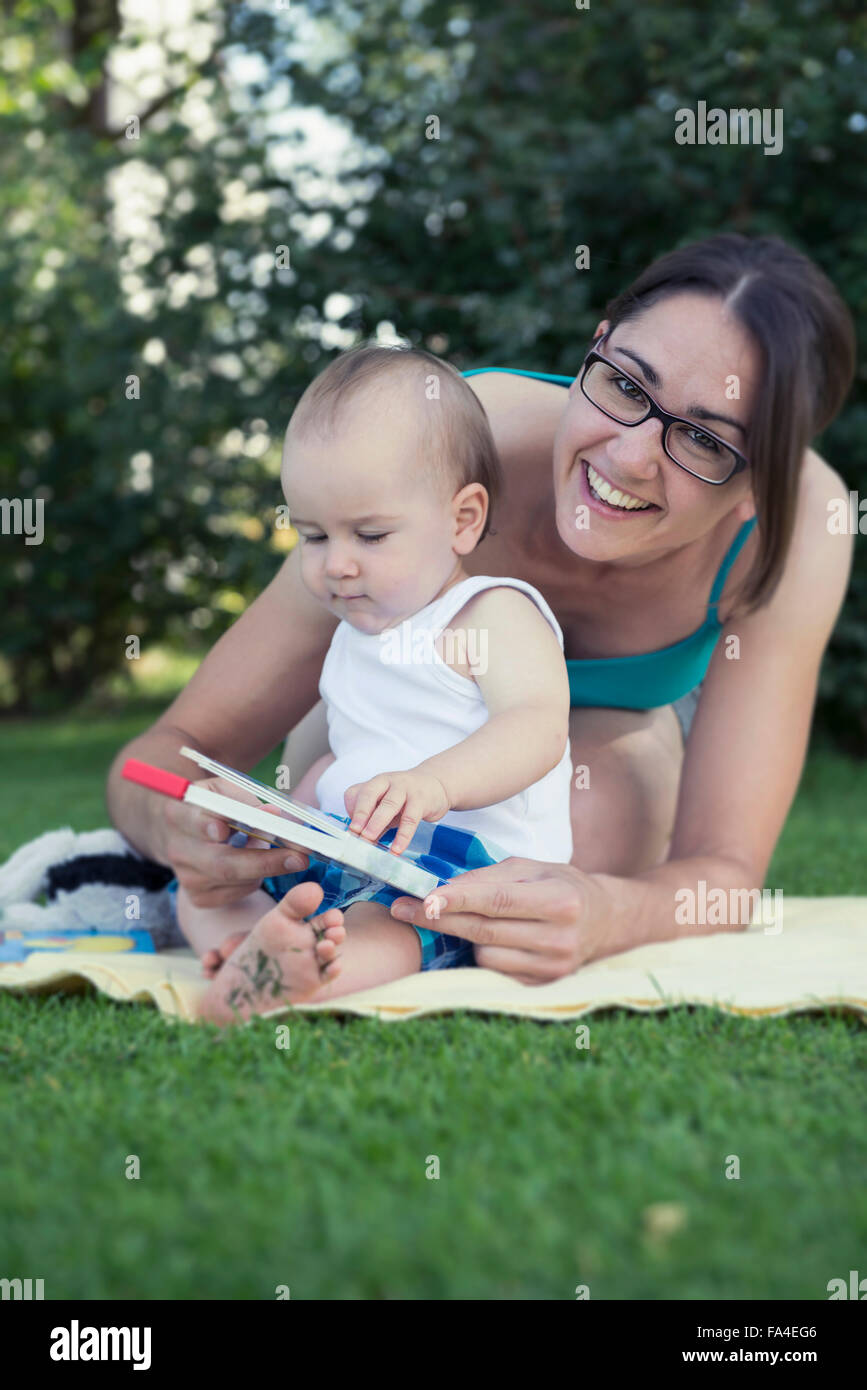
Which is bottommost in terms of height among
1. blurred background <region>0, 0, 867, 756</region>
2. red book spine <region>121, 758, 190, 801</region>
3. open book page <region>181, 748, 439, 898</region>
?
open book page <region>181, 748, 439, 898</region>

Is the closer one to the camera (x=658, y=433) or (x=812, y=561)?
(x=658, y=433)

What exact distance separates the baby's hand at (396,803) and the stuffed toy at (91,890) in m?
1.03

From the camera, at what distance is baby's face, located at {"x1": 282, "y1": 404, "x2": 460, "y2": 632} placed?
2.21m

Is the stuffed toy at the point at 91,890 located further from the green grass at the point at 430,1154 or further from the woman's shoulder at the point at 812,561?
the woman's shoulder at the point at 812,561

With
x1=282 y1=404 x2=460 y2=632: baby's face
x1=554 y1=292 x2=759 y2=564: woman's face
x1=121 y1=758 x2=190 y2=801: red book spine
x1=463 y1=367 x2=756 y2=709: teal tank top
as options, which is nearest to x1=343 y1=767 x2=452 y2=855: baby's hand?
x1=121 y1=758 x2=190 y2=801: red book spine

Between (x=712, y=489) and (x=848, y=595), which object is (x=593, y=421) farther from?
(x=848, y=595)

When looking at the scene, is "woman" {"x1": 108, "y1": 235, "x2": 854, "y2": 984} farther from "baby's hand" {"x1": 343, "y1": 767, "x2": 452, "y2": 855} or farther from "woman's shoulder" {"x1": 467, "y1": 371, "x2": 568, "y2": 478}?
"baby's hand" {"x1": 343, "y1": 767, "x2": 452, "y2": 855}

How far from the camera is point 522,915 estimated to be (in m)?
2.13

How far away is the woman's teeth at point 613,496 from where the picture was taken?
243 cm

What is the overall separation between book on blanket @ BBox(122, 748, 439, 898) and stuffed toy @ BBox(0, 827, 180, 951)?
892mm

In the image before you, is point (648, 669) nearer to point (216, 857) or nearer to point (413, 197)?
point (216, 857)

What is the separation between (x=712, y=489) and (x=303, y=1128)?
140 centimetres

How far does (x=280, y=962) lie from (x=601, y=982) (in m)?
0.55

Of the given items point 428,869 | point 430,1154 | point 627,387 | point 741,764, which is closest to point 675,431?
point 627,387
